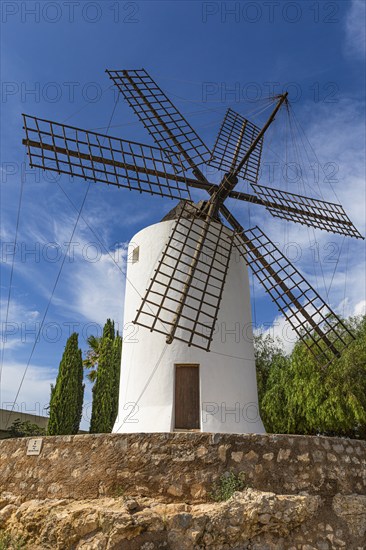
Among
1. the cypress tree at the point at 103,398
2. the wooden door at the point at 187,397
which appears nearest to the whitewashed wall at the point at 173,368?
the wooden door at the point at 187,397

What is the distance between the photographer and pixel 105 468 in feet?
14.3

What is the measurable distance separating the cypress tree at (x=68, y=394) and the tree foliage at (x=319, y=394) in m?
4.92

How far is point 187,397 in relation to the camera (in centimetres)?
640

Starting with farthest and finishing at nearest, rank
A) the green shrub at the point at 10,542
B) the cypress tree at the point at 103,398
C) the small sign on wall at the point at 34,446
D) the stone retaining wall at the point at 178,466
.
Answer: the cypress tree at the point at 103,398, the small sign on wall at the point at 34,446, the stone retaining wall at the point at 178,466, the green shrub at the point at 10,542

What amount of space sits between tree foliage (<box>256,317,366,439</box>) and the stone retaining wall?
14.8 ft

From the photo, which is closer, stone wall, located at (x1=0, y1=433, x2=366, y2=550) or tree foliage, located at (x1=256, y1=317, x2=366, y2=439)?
stone wall, located at (x1=0, y1=433, x2=366, y2=550)

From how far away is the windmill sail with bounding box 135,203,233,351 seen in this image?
6.63m

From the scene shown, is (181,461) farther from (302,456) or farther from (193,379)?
(193,379)

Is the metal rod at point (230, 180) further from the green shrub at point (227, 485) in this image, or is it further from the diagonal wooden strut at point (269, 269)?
the green shrub at point (227, 485)

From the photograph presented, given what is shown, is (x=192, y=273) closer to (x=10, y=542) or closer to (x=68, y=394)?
(x=10, y=542)

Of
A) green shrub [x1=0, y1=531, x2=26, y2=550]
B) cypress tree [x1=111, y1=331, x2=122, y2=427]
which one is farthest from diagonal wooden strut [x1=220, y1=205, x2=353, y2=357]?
cypress tree [x1=111, y1=331, x2=122, y2=427]

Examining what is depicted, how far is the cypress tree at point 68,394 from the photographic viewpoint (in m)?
11.3

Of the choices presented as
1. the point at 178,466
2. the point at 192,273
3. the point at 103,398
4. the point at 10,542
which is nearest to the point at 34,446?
the point at 10,542

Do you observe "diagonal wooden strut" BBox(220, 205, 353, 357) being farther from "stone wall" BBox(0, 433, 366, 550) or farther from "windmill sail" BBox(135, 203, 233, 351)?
"stone wall" BBox(0, 433, 366, 550)
